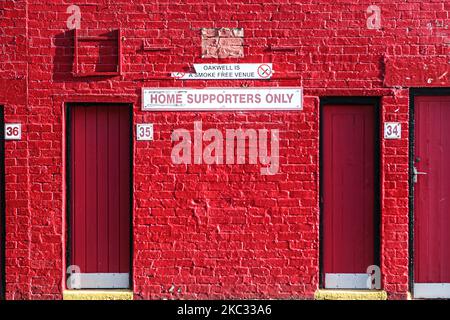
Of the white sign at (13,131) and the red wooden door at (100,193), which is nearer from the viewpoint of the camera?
the white sign at (13,131)

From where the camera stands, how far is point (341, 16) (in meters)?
7.92

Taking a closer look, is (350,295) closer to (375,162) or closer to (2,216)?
(375,162)

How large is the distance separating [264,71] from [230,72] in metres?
0.41

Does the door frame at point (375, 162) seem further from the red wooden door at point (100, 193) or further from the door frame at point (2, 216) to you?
the door frame at point (2, 216)

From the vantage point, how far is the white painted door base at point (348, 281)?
801 centimetres

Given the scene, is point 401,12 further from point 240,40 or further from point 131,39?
point 131,39

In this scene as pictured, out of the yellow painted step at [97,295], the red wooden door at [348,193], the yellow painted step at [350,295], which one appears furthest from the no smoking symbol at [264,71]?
the yellow painted step at [97,295]

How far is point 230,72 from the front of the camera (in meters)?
7.93

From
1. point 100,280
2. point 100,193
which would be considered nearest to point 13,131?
point 100,193

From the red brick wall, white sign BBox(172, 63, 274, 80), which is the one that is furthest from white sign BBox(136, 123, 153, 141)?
white sign BBox(172, 63, 274, 80)

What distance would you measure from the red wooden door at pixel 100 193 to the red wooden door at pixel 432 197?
356cm

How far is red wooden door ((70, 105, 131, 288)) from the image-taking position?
8062 mm

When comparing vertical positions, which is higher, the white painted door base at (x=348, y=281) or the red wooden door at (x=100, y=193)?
the red wooden door at (x=100, y=193)

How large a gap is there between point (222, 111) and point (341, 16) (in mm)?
1849
